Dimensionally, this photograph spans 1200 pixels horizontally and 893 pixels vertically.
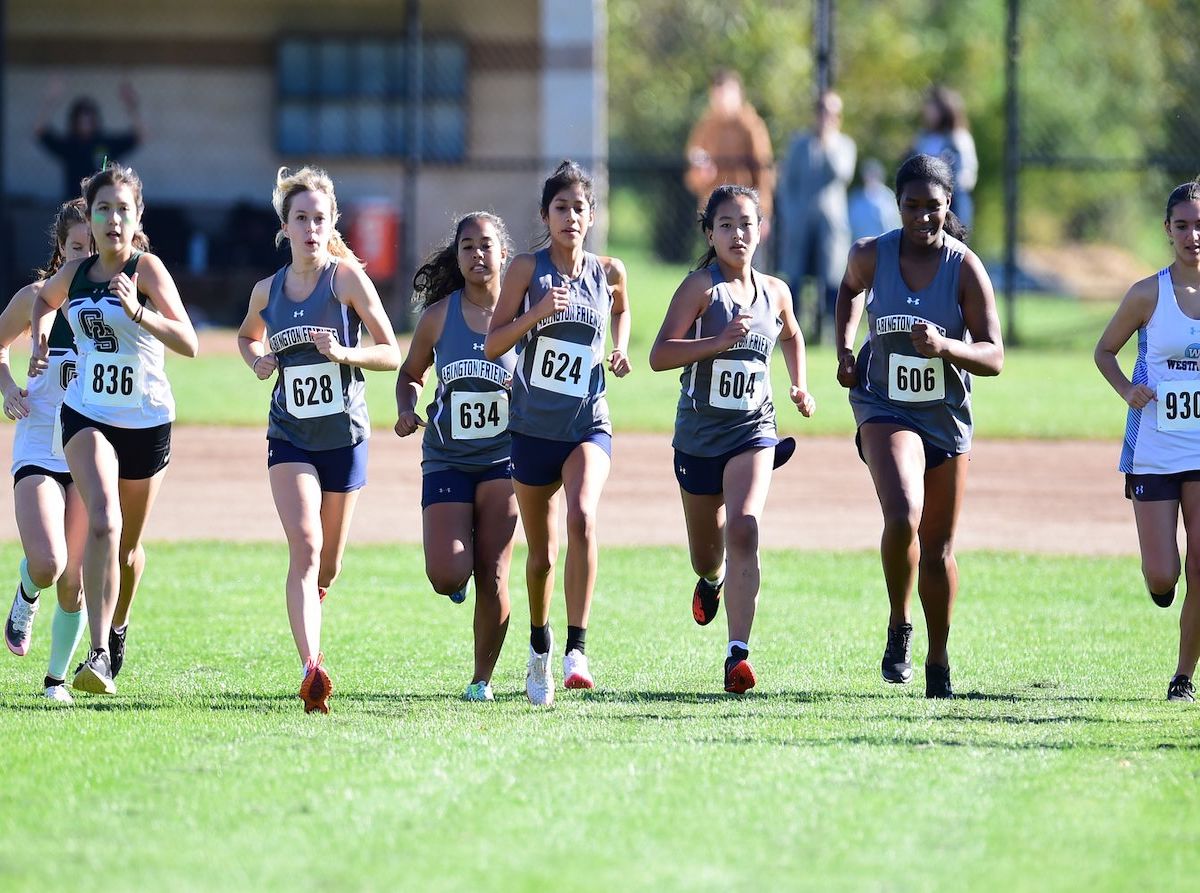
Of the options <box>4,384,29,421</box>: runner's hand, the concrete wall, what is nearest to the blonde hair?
<box>4,384,29,421</box>: runner's hand

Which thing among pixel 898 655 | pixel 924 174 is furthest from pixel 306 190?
pixel 898 655

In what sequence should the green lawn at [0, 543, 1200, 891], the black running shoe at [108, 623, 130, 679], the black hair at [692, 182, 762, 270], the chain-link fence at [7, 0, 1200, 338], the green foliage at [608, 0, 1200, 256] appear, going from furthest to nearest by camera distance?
the green foliage at [608, 0, 1200, 256] → the chain-link fence at [7, 0, 1200, 338] → the black running shoe at [108, 623, 130, 679] → the black hair at [692, 182, 762, 270] → the green lawn at [0, 543, 1200, 891]

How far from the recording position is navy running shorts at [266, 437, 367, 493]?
284 inches

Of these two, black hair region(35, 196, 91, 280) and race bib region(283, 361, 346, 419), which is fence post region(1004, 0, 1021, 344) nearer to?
black hair region(35, 196, 91, 280)

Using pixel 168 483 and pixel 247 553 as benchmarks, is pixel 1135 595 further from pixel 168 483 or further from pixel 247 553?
pixel 168 483

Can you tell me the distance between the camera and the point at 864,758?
614 cm

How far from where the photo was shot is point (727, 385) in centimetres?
748

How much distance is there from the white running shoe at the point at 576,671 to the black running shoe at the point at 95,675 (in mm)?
1767

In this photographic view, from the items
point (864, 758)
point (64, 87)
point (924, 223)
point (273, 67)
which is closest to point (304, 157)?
point (273, 67)

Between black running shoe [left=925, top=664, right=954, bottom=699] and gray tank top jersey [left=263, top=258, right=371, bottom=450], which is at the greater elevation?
gray tank top jersey [left=263, top=258, right=371, bottom=450]

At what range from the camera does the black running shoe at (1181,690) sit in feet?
23.9

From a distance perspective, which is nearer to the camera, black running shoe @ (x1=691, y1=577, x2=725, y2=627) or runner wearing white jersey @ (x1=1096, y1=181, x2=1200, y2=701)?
runner wearing white jersey @ (x1=1096, y1=181, x2=1200, y2=701)

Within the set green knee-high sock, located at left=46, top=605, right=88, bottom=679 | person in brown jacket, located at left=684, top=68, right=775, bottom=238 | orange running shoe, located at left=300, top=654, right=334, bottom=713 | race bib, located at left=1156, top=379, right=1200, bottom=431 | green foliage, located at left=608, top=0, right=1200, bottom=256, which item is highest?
green foliage, located at left=608, top=0, right=1200, bottom=256

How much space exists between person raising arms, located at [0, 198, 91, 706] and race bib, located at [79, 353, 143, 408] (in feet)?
0.95
